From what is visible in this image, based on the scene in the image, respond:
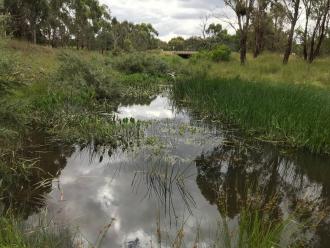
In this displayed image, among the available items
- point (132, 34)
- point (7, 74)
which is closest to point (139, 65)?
point (7, 74)

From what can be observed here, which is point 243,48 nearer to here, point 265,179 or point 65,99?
point 65,99

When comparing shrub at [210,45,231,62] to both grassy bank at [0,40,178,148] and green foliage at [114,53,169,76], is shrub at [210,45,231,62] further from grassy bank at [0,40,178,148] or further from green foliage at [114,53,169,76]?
grassy bank at [0,40,178,148]

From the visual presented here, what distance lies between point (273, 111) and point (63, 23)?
40272 millimetres

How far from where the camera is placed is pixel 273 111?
804 cm

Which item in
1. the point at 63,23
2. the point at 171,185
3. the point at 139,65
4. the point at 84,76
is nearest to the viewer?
the point at 171,185

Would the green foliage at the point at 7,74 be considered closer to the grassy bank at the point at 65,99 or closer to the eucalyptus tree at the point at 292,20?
the grassy bank at the point at 65,99

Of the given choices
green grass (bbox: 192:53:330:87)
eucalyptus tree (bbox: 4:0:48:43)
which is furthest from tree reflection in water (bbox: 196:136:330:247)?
eucalyptus tree (bbox: 4:0:48:43)

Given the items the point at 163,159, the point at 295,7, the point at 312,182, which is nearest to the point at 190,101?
the point at 163,159

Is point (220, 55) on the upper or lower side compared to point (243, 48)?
lower

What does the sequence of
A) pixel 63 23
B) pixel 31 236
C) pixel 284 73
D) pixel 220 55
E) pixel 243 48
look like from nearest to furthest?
pixel 31 236 < pixel 284 73 < pixel 243 48 < pixel 220 55 < pixel 63 23

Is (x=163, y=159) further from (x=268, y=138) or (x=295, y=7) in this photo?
(x=295, y=7)

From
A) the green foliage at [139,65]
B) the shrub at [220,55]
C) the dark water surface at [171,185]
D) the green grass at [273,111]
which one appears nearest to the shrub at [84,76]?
the green grass at [273,111]

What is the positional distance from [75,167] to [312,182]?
4.20m

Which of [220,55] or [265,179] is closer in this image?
[265,179]
